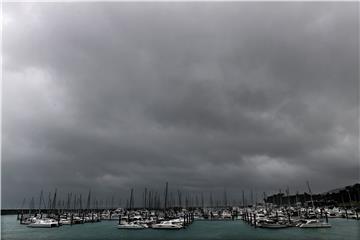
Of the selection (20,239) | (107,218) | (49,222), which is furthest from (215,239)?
(107,218)

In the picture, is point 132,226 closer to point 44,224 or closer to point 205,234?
point 205,234

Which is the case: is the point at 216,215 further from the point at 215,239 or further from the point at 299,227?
the point at 215,239

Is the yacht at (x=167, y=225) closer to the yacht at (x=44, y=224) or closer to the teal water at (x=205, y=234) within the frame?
the teal water at (x=205, y=234)

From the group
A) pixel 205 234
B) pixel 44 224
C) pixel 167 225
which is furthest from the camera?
pixel 44 224

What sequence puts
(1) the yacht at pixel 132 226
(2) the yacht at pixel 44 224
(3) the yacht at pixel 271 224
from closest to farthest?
(3) the yacht at pixel 271 224
(1) the yacht at pixel 132 226
(2) the yacht at pixel 44 224

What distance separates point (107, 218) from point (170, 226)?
68.4 meters

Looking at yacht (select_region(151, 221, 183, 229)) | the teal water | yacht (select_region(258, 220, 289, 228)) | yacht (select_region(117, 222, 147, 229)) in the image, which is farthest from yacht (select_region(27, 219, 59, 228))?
yacht (select_region(258, 220, 289, 228))

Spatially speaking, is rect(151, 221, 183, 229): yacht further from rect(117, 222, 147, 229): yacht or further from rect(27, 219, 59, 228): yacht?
rect(27, 219, 59, 228): yacht

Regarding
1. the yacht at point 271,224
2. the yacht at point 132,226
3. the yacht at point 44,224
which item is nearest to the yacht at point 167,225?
the yacht at point 132,226

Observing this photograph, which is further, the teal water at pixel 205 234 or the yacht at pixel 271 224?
the yacht at pixel 271 224

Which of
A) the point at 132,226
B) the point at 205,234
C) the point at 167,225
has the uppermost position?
the point at 167,225

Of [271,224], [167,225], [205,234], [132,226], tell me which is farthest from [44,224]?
[271,224]

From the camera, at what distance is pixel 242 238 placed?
54.8 metres

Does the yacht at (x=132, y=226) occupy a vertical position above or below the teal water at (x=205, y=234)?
above
